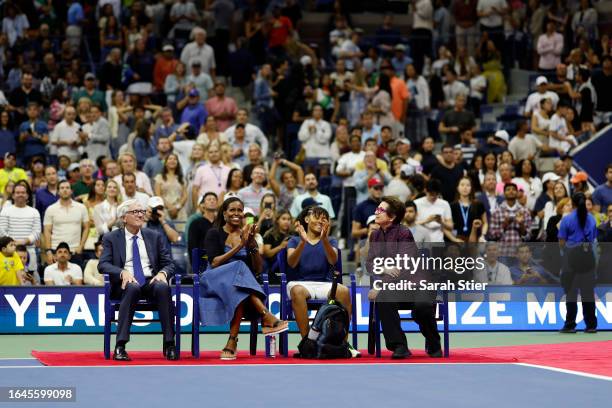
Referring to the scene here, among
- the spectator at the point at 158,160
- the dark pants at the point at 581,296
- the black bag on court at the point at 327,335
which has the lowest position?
the black bag on court at the point at 327,335

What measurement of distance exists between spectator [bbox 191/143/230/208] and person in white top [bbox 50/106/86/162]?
10.1ft

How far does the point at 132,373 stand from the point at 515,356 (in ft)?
14.0

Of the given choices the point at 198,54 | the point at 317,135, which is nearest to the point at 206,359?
the point at 317,135

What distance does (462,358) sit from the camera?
13.9 m

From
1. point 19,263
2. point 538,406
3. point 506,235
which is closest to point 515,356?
point 538,406

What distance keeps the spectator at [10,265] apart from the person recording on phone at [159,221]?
1.87 m

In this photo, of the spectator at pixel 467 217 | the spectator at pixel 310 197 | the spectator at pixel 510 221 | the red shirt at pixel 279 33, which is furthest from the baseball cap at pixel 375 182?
the red shirt at pixel 279 33

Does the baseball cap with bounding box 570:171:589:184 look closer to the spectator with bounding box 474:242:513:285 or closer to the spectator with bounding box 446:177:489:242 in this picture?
the spectator with bounding box 446:177:489:242

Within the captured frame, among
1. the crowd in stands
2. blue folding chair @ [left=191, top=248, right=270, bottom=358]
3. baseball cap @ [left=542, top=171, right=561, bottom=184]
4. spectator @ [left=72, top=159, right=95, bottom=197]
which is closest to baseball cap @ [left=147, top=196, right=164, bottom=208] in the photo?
the crowd in stands

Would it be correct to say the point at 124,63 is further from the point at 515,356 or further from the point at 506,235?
the point at 515,356

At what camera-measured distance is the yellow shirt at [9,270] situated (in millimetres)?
17906

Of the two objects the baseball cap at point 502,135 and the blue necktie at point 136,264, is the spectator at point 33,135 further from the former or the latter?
the blue necktie at point 136,264

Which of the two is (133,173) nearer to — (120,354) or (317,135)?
(317,135)

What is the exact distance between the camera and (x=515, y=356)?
14211 mm
